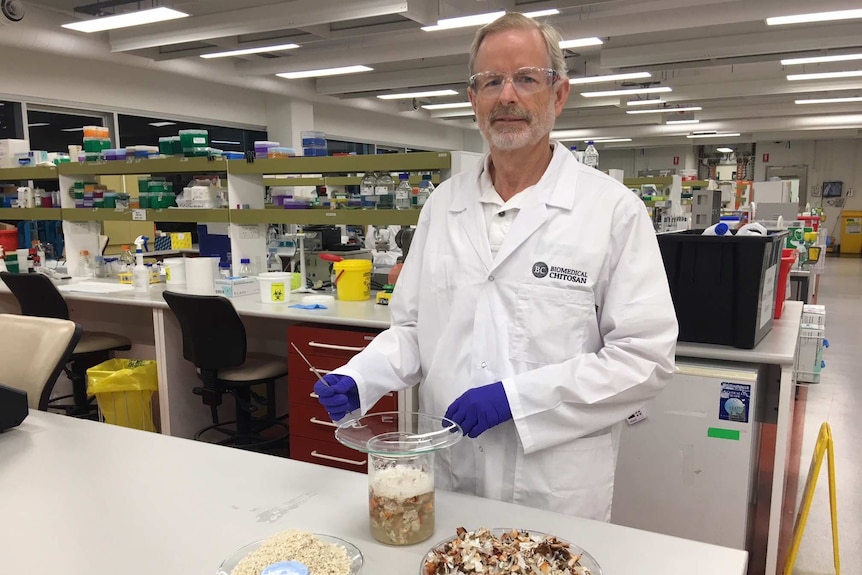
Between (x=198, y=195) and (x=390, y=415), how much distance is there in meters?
2.78

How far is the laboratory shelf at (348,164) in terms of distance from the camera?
112 inches

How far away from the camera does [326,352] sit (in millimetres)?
2682

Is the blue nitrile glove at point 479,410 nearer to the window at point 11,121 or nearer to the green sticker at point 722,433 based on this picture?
the green sticker at point 722,433

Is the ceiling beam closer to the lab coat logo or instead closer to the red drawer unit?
the red drawer unit

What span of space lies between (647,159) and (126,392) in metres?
15.7

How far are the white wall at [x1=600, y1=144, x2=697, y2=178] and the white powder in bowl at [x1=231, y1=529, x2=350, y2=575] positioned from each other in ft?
52.7

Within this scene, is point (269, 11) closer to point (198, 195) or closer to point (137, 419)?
point (198, 195)

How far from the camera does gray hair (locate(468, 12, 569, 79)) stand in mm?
1319

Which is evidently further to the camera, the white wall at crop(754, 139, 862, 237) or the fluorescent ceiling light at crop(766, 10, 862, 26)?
the white wall at crop(754, 139, 862, 237)

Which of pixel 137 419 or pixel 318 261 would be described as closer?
pixel 137 419

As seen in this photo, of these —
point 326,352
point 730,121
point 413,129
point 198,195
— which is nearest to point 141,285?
point 198,195

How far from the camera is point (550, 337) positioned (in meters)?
1.33

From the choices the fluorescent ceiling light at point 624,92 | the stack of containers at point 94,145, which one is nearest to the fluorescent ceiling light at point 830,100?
the fluorescent ceiling light at point 624,92

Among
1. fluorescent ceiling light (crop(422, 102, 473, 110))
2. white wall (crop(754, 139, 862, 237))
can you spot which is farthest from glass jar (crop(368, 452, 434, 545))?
white wall (crop(754, 139, 862, 237))
